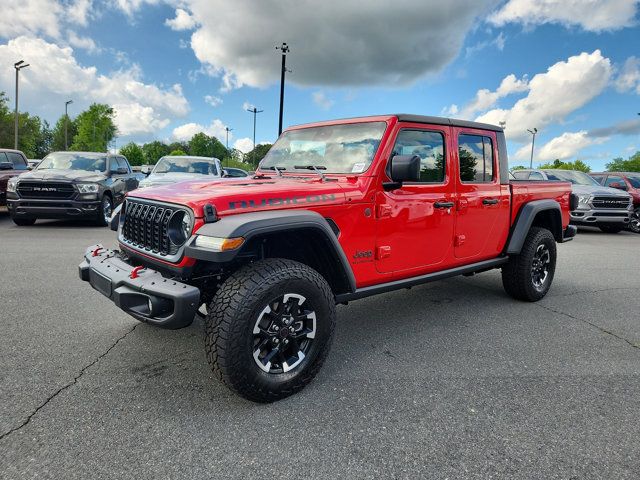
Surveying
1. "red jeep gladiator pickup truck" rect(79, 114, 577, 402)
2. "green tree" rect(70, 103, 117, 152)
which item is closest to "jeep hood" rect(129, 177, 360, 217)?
"red jeep gladiator pickup truck" rect(79, 114, 577, 402)

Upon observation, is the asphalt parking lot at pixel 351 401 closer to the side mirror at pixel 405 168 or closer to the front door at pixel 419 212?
the front door at pixel 419 212

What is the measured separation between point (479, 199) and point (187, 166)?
8.43 m

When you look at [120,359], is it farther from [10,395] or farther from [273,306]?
[273,306]

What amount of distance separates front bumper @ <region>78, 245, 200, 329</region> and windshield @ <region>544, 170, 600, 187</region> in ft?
41.2

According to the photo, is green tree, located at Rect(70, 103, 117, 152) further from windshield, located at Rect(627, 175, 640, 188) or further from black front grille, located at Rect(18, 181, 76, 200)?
windshield, located at Rect(627, 175, 640, 188)

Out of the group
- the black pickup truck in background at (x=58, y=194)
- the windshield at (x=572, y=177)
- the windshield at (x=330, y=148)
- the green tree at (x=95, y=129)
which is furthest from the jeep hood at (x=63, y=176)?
the green tree at (x=95, y=129)

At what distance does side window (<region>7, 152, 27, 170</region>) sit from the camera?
36.6 feet

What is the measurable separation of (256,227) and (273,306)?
19.7 inches

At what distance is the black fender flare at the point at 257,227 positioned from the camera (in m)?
2.40

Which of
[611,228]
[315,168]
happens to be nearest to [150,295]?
[315,168]

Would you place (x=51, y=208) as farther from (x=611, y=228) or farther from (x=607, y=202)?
(x=611, y=228)

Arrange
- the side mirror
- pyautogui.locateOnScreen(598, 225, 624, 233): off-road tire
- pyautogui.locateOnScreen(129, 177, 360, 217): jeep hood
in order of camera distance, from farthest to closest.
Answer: pyautogui.locateOnScreen(598, 225, 624, 233): off-road tire < the side mirror < pyautogui.locateOnScreen(129, 177, 360, 217): jeep hood

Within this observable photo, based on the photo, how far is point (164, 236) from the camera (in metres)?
2.75

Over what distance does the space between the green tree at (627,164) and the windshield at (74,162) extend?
97509mm
